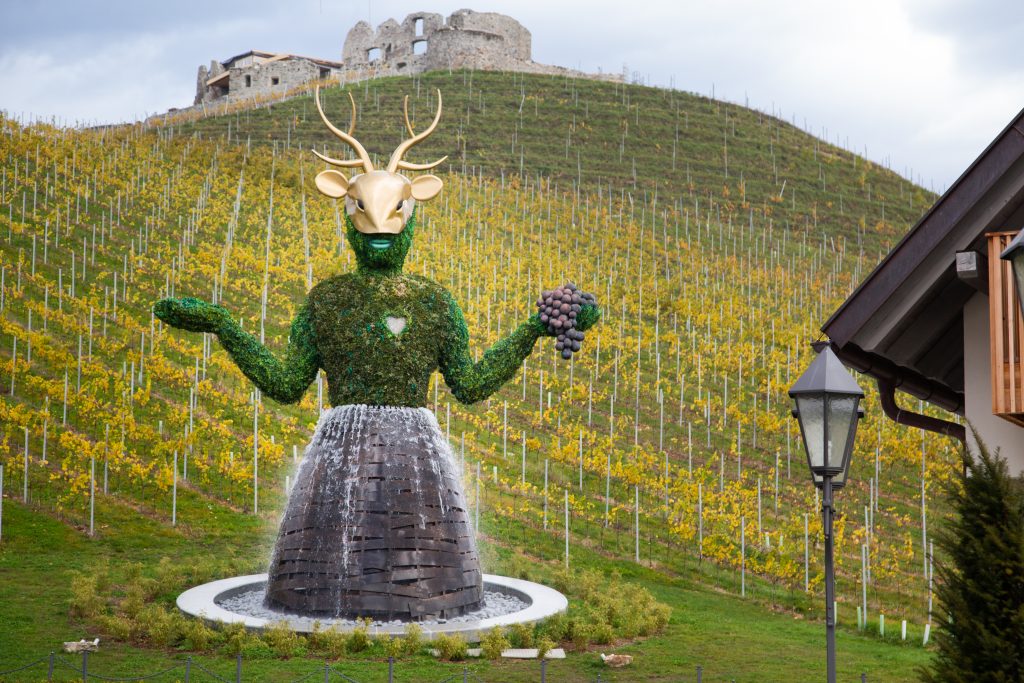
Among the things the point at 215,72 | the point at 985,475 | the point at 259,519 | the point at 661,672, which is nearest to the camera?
the point at 985,475

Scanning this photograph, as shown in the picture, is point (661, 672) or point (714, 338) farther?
point (714, 338)

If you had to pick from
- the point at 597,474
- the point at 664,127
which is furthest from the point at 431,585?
the point at 664,127

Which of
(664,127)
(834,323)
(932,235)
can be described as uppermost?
(664,127)

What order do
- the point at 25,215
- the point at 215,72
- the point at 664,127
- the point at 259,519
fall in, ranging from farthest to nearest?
the point at 215,72
the point at 664,127
the point at 25,215
the point at 259,519

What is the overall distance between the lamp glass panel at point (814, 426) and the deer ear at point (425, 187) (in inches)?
273

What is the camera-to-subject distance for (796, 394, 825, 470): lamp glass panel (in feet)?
20.2

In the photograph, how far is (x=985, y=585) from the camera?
5.99m

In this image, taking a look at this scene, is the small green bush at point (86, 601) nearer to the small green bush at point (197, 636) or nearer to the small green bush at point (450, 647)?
the small green bush at point (197, 636)

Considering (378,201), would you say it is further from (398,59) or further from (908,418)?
(398,59)

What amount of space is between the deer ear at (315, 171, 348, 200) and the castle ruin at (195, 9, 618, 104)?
206 ft

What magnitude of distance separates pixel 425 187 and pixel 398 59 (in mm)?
68039

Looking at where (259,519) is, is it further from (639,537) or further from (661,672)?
(661,672)

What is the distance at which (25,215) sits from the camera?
30.6 m

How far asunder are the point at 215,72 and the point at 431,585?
72985 mm
